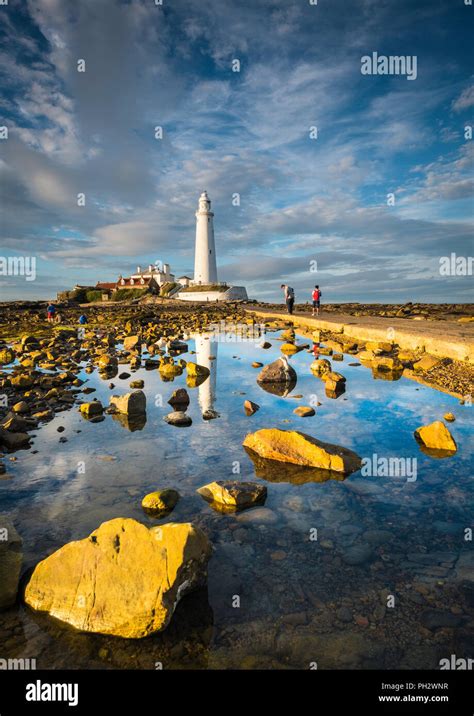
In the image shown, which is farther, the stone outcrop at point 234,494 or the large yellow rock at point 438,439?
the large yellow rock at point 438,439

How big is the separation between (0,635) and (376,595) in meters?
2.64

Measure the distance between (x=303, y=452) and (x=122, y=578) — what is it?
3008 mm

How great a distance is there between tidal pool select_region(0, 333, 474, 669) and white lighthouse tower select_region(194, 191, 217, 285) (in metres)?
66.9

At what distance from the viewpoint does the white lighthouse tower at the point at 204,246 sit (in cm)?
7094

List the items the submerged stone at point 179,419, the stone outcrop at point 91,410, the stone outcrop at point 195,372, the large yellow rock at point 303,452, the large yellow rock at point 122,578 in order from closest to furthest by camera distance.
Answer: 1. the large yellow rock at point 122,578
2. the large yellow rock at point 303,452
3. the submerged stone at point 179,419
4. the stone outcrop at point 91,410
5. the stone outcrop at point 195,372

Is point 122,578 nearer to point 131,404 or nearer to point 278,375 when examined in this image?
point 131,404

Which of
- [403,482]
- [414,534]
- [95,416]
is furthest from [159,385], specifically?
[414,534]

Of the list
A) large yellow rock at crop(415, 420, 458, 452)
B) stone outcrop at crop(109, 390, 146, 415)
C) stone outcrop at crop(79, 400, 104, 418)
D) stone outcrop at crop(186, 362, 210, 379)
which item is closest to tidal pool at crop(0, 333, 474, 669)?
large yellow rock at crop(415, 420, 458, 452)

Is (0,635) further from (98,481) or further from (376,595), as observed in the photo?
(376,595)

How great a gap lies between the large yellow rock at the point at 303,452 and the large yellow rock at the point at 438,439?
1256 millimetres

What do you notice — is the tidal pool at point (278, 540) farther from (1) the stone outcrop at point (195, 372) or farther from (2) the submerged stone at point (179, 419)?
(1) the stone outcrop at point (195, 372)

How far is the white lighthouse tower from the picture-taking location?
70.9 m

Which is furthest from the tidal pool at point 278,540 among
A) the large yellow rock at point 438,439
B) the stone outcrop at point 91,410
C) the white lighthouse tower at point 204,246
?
the white lighthouse tower at point 204,246

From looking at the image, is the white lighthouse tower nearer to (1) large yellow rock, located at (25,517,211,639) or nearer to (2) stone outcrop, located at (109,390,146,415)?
(2) stone outcrop, located at (109,390,146,415)
